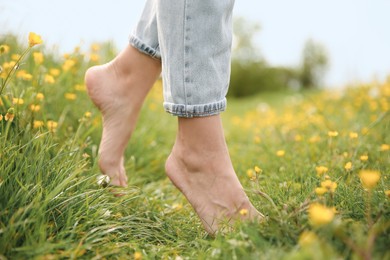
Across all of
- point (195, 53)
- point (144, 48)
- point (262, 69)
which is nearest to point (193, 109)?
point (195, 53)

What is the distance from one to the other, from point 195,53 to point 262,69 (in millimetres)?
9501

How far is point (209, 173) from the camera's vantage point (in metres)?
1.40

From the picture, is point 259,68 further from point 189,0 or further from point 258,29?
point 189,0

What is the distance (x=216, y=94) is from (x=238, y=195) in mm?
305

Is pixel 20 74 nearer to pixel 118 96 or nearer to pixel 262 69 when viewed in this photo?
pixel 118 96

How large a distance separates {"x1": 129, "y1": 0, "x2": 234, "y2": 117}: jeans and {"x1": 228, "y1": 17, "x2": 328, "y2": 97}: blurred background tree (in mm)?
9081

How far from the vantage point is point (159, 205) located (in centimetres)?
172

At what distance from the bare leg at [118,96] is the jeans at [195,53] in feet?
1.14

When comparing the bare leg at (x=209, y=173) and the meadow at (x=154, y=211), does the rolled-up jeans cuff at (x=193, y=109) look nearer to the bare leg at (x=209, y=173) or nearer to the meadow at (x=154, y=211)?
the bare leg at (x=209, y=173)

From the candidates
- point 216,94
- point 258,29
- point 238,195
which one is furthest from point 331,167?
point 258,29

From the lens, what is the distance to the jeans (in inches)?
49.2

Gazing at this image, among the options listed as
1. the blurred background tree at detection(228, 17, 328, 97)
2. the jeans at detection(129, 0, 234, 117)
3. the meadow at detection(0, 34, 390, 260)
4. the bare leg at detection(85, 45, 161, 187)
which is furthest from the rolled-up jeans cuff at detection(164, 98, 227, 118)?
the blurred background tree at detection(228, 17, 328, 97)

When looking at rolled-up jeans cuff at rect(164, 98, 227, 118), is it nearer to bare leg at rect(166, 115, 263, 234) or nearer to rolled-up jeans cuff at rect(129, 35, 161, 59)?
bare leg at rect(166, 115, 263, 234)

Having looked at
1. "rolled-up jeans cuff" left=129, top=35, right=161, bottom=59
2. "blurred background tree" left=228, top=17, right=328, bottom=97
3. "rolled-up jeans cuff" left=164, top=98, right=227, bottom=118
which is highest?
"rolled-up jeans cuff" left=129, top=35, right=161, bottom=59
